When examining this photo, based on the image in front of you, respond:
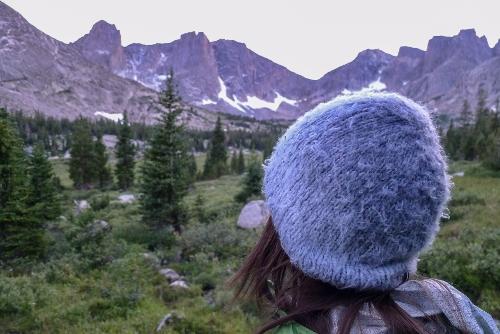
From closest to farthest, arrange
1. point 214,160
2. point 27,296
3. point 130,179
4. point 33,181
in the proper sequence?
point 27,296 < point 33,181 < point 130,179 < point 214,160

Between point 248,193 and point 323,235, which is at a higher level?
point 323,235

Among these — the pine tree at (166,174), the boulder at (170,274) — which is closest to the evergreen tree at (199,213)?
the pine tree at (166,174)

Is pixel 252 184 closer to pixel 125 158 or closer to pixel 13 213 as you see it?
pixel 13 213

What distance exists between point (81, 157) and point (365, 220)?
5147 centimetres

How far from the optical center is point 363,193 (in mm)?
1549

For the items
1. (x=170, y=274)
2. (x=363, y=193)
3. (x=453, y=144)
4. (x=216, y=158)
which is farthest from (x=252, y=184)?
(x=453, y=144)

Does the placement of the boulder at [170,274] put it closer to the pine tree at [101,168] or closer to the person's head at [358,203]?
the person's head at [358,203]

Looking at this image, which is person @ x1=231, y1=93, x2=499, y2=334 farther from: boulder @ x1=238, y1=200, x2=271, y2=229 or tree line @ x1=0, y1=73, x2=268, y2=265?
boulder @ x1=238, y1=200, x2=271, y2=229

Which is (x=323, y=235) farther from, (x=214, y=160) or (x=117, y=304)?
(x=214, y=160)

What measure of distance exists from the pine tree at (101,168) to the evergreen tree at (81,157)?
0.47m

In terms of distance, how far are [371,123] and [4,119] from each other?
1734cm

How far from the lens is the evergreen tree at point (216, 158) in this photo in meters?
→ 54.9

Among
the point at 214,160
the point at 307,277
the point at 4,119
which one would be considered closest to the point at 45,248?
the point at 4,119

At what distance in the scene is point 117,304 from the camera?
8.01 metres
